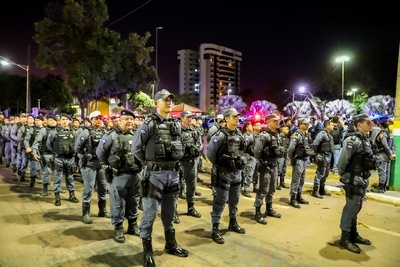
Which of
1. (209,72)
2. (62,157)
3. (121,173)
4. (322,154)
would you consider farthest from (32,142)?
(209,72)

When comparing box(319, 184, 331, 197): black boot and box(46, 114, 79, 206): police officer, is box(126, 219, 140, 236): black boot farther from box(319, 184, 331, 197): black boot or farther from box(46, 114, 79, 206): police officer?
box(319, 184, 331, 197): black boot

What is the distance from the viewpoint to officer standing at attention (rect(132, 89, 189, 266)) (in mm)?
4273

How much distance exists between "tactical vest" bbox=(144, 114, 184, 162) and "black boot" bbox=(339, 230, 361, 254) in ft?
9.55

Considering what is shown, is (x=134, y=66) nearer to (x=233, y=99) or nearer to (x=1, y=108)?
(x=1, y=108)

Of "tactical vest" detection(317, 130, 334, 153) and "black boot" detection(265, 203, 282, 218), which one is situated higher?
"tactical vest" detection(317, 130, 334, 153)

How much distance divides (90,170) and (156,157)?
2.68 metres

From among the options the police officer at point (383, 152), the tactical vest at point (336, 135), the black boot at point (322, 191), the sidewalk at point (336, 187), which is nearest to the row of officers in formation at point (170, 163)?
the black boot at point (322, 191)

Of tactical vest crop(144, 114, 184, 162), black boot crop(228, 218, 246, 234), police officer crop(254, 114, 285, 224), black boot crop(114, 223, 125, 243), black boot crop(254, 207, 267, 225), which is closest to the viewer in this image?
tactical vest crop(144, 114, 184, 162)

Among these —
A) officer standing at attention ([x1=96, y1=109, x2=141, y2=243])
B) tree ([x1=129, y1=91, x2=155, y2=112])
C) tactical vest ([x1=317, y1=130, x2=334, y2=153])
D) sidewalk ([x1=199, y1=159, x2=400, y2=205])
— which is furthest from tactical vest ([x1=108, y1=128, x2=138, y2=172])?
tree ([x1=129, y1=91, x2=155, y2=112])

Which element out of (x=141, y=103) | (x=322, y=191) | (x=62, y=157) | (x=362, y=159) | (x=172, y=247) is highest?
(x=141, y=103)

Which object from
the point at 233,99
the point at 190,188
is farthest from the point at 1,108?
the point at 190,188

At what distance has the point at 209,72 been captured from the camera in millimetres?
149375

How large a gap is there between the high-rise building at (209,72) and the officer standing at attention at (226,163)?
131 meters

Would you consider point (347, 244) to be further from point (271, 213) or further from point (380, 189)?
point (380, 189)
